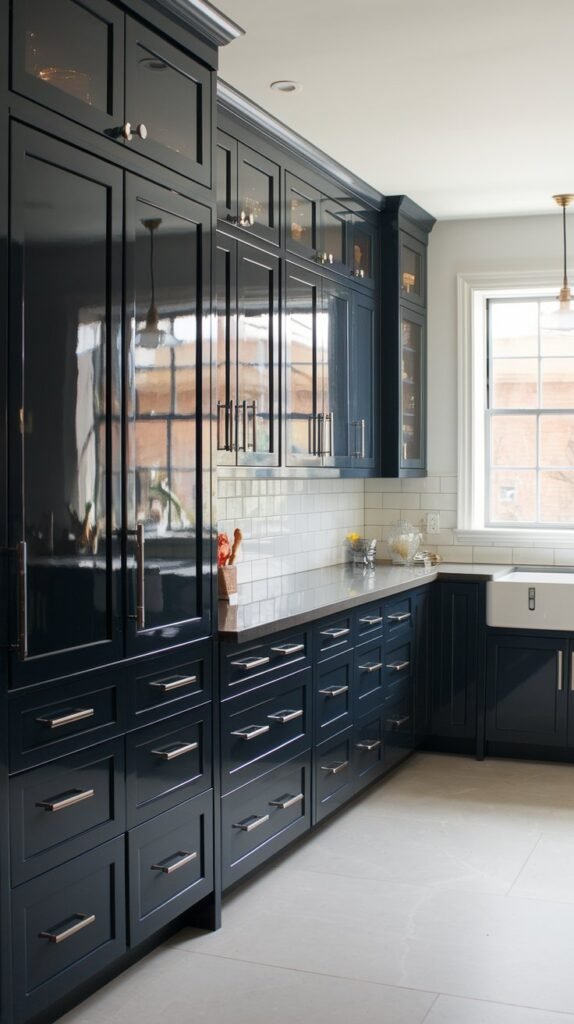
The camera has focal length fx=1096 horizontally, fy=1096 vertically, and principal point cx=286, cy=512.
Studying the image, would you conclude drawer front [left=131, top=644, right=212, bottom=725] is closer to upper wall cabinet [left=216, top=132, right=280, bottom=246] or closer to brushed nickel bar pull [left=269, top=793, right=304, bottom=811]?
brushed nickel bar pull [left=269, top=793, right=304, bottom=811]

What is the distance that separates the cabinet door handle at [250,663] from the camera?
3.52m

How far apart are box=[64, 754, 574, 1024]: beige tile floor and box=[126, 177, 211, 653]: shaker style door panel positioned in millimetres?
946

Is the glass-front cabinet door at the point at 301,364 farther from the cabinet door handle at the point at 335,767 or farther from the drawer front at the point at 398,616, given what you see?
the cabinet door handle at the point at 335,767

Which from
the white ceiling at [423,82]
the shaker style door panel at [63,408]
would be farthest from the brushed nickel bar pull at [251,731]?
the white ceiling at [423,82]

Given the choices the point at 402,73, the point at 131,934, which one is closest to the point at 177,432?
the point at 131,934

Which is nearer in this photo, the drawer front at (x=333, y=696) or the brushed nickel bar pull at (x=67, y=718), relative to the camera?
the brushed nickel bar pull at (x=67, y=718)

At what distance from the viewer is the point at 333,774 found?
14.3 ft

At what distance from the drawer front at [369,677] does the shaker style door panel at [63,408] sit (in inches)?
77.6

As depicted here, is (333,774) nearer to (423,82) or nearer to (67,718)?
(67,718)

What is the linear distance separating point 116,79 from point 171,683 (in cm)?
163

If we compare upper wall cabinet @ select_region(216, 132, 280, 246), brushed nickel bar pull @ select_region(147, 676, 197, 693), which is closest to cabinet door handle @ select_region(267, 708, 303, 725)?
brushed nickel bar pull @ select_region(147, 676, 197, 693)

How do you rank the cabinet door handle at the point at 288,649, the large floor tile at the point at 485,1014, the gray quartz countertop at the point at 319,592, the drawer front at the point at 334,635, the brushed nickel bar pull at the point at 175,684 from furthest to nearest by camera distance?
1. the drawer front at the point at 334,635
2. the cabinet door handle at the point at 288,649
3. the gray quartz countertop at the point at 319,592
4. the brushed nickel bar pull at the point at 175,684
5. the large floor tile at the point at 485,1014

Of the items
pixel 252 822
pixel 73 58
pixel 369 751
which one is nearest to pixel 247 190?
pixel 73 58

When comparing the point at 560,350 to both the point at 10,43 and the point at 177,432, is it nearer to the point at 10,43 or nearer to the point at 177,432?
the point at 177,432
